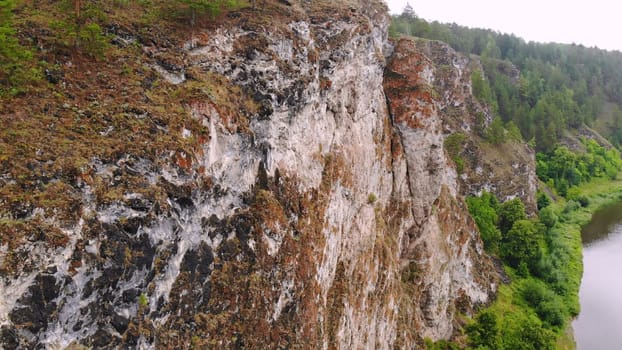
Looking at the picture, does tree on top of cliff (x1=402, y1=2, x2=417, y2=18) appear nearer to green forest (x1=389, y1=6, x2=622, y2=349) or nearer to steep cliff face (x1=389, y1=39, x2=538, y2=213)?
green forest (x1=389, y1=6, x2=622, y2=349)

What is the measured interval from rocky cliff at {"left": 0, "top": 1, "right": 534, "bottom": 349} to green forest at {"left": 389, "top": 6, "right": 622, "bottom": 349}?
47.4 feet

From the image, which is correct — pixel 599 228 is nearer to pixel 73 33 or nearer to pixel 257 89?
pixel 257 89

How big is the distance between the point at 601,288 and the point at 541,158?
46.9 meters

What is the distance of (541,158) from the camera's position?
299 feet

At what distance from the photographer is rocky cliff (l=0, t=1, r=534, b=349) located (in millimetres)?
11297

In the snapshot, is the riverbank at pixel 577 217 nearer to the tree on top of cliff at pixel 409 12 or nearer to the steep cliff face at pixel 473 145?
the steep cliff face at pixel 473 145

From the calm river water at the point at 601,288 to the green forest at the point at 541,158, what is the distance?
1.64 m

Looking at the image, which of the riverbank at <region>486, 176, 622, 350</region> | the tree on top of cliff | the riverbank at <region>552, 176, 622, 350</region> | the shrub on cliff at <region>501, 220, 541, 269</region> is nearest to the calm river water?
the riverbank at <region>552, 176, 622, 350</region>

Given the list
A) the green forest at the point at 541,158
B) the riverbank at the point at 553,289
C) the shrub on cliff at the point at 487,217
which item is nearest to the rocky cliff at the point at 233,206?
the riverbank at the point at 553,289

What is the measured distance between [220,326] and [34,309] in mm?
6767

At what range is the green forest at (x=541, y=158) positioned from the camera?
42594 mm

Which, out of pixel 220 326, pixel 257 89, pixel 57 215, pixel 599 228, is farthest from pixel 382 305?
pixel 599 228

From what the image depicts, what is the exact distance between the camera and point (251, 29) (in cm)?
2144

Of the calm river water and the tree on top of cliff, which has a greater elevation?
the tree on top of cliff
